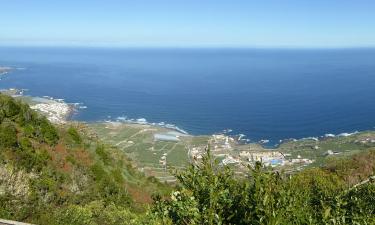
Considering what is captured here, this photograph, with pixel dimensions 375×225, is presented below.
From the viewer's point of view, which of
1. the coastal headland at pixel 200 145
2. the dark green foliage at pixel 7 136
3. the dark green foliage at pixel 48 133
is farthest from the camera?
the coastal headland at pixel 200 145

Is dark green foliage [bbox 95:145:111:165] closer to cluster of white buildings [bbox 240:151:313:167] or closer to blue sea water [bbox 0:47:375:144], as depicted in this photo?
cluster of white buildings [bbox 240:151:313:167]

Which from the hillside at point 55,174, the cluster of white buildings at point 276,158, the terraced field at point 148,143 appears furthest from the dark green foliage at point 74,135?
the cluster of white buildings at point 276,158

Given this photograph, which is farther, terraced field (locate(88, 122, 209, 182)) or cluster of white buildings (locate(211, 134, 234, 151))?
cluster of white buildings (locate(211, 134, 234, 151))

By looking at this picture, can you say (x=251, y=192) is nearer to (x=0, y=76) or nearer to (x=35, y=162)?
(x=35, y=162)

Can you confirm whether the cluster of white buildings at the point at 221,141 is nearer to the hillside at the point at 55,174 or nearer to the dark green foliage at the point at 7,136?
the hillside at the point at 55,174

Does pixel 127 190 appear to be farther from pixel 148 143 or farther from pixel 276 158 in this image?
pixel 148 143

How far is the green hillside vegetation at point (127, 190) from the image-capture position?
306 inches

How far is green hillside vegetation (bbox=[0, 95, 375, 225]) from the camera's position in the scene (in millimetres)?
7770

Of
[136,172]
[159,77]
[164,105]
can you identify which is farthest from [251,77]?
[136,172]

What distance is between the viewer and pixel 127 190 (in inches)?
790

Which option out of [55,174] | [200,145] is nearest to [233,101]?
[200,145]

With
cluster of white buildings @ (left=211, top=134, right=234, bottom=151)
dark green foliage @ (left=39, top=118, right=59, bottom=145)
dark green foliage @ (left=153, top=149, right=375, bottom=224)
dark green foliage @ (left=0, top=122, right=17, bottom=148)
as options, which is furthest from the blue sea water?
dark green foliage @ (left=153, top=149, right=375, bottom=224)

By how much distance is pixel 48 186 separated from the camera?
16578 mm

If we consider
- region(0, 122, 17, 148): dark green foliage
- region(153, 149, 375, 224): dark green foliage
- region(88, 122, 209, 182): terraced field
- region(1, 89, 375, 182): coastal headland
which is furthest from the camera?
region(1, 89, 375, 182): coastal headland
